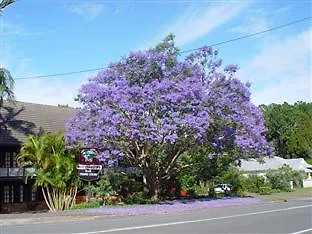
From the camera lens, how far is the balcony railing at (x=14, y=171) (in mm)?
37828

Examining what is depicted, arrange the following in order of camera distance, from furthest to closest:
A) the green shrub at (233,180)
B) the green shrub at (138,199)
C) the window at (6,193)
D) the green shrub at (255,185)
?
the green shrub at (255,185), the green shrub at (233,180), the window at (6,193), the green shrub at (138,199)

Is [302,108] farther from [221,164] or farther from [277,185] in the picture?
[221,164]

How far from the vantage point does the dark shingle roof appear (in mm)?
38809

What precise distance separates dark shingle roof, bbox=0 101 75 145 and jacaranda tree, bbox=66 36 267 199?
7484mm

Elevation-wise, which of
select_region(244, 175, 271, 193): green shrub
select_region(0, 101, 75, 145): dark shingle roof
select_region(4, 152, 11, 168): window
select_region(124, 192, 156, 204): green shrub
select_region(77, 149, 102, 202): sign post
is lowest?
select_region(124, 192, 156, 204): green shrub

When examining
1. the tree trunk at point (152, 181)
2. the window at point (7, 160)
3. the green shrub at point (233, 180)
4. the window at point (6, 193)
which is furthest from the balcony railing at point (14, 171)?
the green shrub at point (233, 180)

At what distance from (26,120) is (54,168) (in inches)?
449

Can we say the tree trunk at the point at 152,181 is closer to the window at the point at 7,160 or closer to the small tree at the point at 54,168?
the small tree at the point at 54,168

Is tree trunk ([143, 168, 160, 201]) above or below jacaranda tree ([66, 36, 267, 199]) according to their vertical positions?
below

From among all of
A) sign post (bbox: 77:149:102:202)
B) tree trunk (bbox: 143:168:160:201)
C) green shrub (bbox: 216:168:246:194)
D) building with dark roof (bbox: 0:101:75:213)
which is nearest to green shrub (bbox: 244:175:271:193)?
green shrub (bbox: 216:168:246:194)

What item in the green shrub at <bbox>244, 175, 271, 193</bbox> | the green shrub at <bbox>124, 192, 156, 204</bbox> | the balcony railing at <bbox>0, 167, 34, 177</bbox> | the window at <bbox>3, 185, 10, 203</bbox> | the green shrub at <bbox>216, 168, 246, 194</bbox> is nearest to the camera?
the green shrub at <bbox>124, 192, 156, 204</bbox>

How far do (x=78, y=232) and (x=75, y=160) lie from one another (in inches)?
611

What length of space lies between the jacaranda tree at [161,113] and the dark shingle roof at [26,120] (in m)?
7.48

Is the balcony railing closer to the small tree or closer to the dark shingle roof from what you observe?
the dark shingle roof
